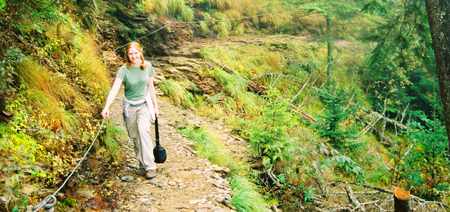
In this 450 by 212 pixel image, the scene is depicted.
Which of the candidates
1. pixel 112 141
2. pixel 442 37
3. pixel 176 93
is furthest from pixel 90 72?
pixel 442 37

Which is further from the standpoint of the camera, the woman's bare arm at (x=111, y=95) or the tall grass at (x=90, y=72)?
the tall grass at (x=90, y=72)

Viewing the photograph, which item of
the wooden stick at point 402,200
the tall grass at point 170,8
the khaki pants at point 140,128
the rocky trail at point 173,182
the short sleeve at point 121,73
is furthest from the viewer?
the tall grass at point 170,8

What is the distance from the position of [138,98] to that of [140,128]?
0.39m

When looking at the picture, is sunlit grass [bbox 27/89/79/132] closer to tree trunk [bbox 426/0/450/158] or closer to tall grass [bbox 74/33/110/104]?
tall grass [bbox 74/33/110/104]

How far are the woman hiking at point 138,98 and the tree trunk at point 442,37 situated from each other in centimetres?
385

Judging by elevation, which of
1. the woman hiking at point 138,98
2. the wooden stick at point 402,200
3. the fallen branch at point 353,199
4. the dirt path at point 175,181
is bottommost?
the fallen branch at point 353,199

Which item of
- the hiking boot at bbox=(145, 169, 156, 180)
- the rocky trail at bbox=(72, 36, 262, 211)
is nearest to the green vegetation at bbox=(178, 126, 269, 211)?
the rocky trail at bbox=(72, 36, 262, 211)

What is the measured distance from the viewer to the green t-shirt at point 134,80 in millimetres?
5848

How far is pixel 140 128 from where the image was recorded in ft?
19.5

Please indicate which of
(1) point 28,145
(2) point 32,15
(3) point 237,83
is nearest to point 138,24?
(3) point 237,83

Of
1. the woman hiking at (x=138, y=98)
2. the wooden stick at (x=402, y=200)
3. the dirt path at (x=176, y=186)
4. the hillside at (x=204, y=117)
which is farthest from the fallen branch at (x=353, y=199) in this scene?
the woman hiking at (x=138, y=98)

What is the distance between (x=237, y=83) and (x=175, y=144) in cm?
444

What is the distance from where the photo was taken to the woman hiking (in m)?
5.86

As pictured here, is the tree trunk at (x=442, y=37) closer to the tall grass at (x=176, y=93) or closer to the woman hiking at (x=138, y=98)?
the woman hiking at (x=138, y=98)
